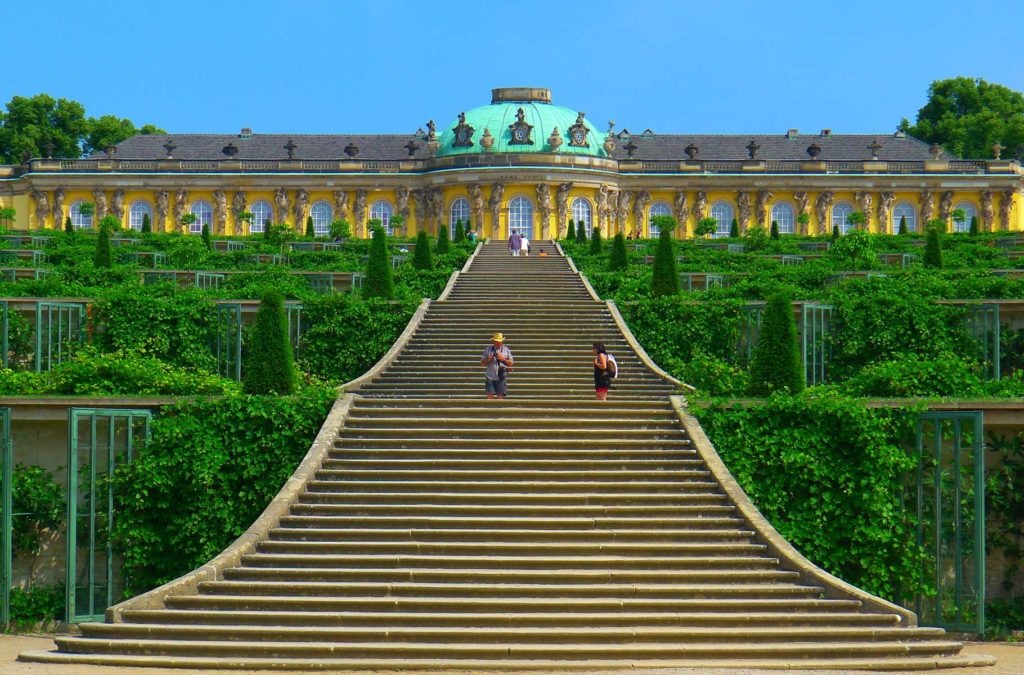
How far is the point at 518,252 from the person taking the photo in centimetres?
4522

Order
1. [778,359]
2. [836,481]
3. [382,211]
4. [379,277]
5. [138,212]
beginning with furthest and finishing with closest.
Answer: [138,212], [382,211], [379,277], [778,359], [836,481]

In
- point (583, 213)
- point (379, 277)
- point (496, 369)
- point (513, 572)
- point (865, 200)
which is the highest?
point (865, 200)

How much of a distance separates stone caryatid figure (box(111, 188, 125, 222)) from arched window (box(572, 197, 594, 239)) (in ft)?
67.9

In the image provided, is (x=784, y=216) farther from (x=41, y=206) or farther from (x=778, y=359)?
(x=778, y=359)

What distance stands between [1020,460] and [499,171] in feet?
159

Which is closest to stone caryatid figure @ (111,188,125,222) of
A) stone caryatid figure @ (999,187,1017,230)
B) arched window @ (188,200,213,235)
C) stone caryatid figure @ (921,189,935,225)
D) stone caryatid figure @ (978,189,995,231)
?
arched window @ (188,200,213,235)

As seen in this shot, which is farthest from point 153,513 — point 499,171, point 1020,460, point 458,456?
point 499,171

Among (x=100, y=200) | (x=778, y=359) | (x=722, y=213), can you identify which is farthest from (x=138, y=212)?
(x=778, y=359)

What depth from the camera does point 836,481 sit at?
65.2 ft

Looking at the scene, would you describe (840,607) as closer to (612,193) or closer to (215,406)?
(215,406)

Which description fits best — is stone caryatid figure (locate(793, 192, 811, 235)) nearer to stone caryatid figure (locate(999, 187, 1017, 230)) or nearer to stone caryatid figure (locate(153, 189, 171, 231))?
stone caryatid figure (locate(999, 187, 1017, 230))

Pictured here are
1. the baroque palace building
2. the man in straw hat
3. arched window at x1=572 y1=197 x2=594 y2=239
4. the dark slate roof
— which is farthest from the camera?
the dark slate roof

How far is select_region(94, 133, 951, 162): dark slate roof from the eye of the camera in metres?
75.5

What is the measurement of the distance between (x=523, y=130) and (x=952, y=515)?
51421 mm
